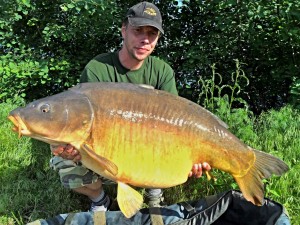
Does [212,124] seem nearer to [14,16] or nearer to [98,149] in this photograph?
[98,149]

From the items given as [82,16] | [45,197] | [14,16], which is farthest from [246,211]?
[14,16]

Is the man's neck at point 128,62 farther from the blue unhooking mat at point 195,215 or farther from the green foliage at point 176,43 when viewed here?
the green foliage at point 176,43

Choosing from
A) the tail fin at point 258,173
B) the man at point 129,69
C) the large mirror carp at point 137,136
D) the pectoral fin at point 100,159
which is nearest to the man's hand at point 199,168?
the large mirror carp at point 137,136

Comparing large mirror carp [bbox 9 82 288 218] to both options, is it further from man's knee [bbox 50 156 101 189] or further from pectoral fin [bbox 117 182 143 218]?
man's knee [bbox 50 156 101 189]

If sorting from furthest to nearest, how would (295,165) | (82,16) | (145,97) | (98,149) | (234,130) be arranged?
(82,16) → (234,130) → (295,165) → (145,97) → (98,149)

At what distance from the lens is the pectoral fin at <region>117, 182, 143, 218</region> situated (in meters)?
1.77

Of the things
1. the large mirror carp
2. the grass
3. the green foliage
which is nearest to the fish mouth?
the large mirror carp

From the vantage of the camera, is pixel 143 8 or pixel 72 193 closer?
pixel 143 8

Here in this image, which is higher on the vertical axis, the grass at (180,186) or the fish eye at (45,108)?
the fish eye at (45,108)

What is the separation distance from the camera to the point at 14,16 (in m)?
4.09

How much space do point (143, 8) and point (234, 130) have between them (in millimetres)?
979

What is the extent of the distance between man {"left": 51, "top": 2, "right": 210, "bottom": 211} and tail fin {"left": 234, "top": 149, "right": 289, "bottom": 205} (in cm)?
72

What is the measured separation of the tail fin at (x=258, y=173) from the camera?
187 centimetres

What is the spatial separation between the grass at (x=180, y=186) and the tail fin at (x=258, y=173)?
0.54 meters
